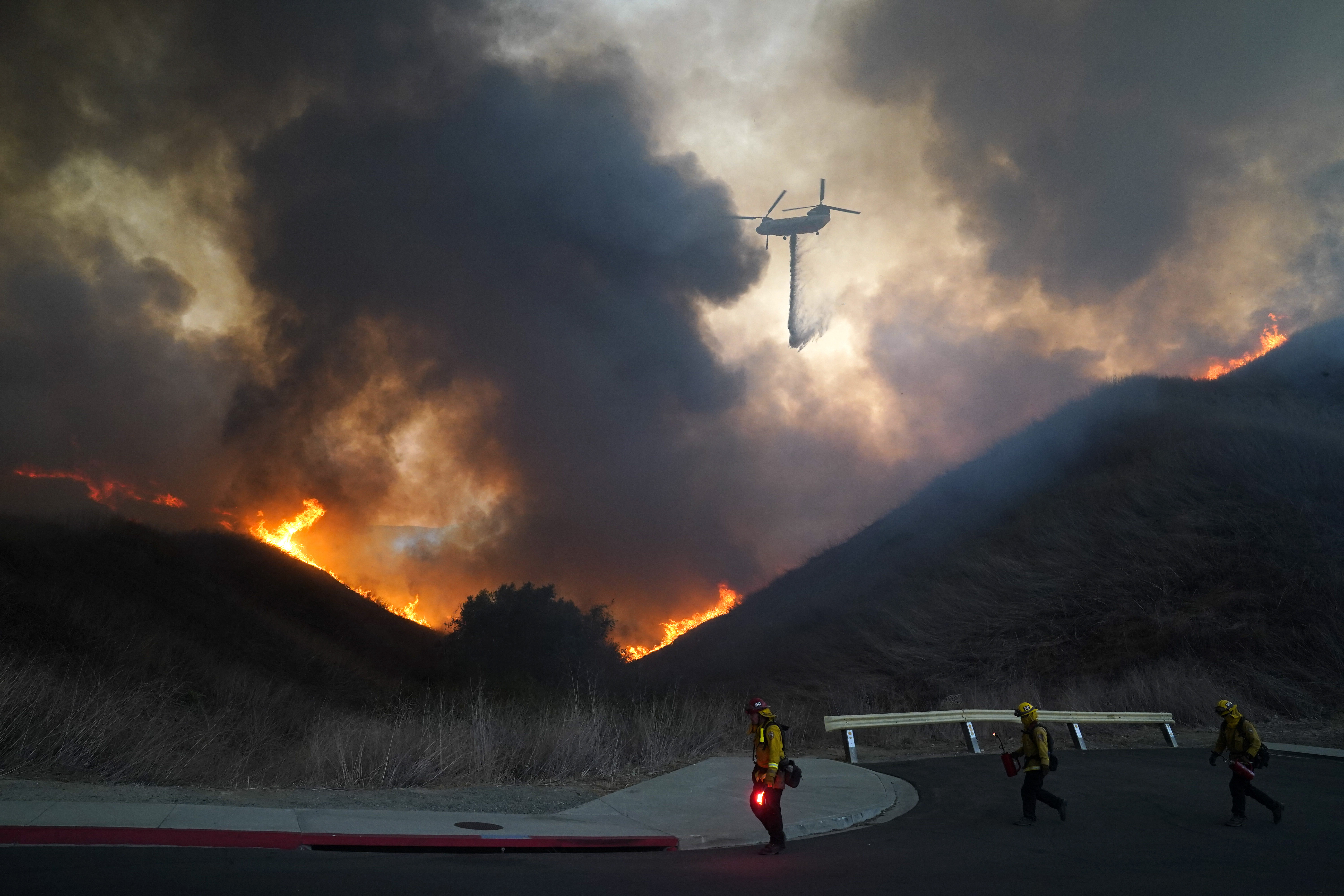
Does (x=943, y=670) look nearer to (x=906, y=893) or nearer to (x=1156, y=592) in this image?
(x=1156, y=592)

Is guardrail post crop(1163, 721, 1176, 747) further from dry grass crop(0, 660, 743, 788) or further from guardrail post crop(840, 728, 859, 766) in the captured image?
dry grass crop(0, 660, 743, 788)

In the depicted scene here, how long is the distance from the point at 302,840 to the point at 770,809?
450 cm

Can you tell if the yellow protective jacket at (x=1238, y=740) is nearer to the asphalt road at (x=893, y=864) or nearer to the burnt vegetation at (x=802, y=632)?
the asphalt road at (x=893, y=864)

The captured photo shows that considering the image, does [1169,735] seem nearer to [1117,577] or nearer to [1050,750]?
[1050,750]

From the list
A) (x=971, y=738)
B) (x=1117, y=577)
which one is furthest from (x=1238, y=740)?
(x=1117, y=577)

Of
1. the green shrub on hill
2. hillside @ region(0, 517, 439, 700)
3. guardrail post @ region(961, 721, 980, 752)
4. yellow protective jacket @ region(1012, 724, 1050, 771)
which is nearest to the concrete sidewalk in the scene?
yellow protective jacket @ region(1012, 724, 1050, 771)

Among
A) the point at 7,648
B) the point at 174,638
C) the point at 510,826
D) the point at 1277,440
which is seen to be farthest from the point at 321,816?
the point at 1277,440

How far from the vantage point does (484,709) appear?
15680 millimetres

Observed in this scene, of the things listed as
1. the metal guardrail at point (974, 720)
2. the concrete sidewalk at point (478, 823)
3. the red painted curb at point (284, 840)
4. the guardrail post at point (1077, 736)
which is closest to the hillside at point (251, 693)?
the concrete sidewalk at point (478, 823)

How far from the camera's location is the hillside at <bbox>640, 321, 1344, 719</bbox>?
29.1 m

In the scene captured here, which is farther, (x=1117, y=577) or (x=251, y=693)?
(x=1117, y=577)

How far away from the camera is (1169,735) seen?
1739 centimetres

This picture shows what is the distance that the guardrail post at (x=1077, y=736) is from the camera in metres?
17.1

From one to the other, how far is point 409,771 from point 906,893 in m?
7.41
